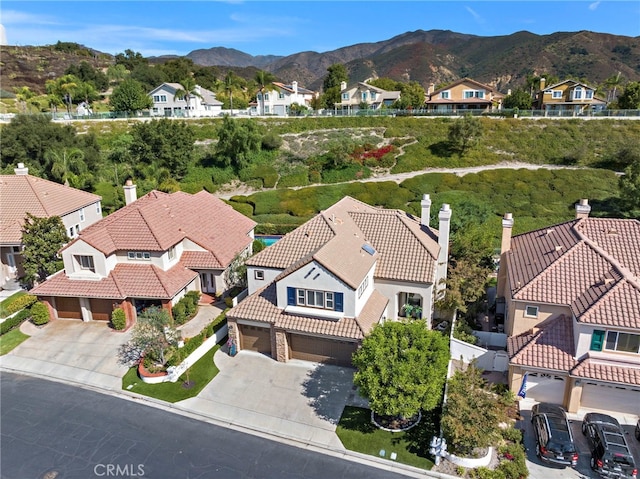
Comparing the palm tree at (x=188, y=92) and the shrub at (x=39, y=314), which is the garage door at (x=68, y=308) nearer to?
the shrub at (x=39, y=314)

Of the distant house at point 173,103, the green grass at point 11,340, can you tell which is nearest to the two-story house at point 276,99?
the distant house at point 173,103

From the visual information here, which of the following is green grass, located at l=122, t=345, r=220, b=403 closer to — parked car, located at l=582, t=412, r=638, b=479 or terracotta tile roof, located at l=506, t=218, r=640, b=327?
terracotta tile roof, located at l=506, t=218, r=640, b=327

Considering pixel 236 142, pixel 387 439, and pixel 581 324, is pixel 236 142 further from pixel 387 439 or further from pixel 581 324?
pixel 581 324

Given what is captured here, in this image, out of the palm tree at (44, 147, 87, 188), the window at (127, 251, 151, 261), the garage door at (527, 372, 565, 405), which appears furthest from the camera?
the palm tree at (44, 147, 87, 188)

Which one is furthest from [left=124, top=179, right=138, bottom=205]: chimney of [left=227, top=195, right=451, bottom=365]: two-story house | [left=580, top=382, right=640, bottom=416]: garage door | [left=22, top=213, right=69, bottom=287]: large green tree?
[left=580, top=382, right=640, bottom=416]: garage door

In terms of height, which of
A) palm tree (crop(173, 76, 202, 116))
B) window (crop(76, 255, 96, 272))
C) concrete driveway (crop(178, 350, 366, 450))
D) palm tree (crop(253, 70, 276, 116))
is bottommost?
concrete driveway (crop(178, 350, 366, 450))
